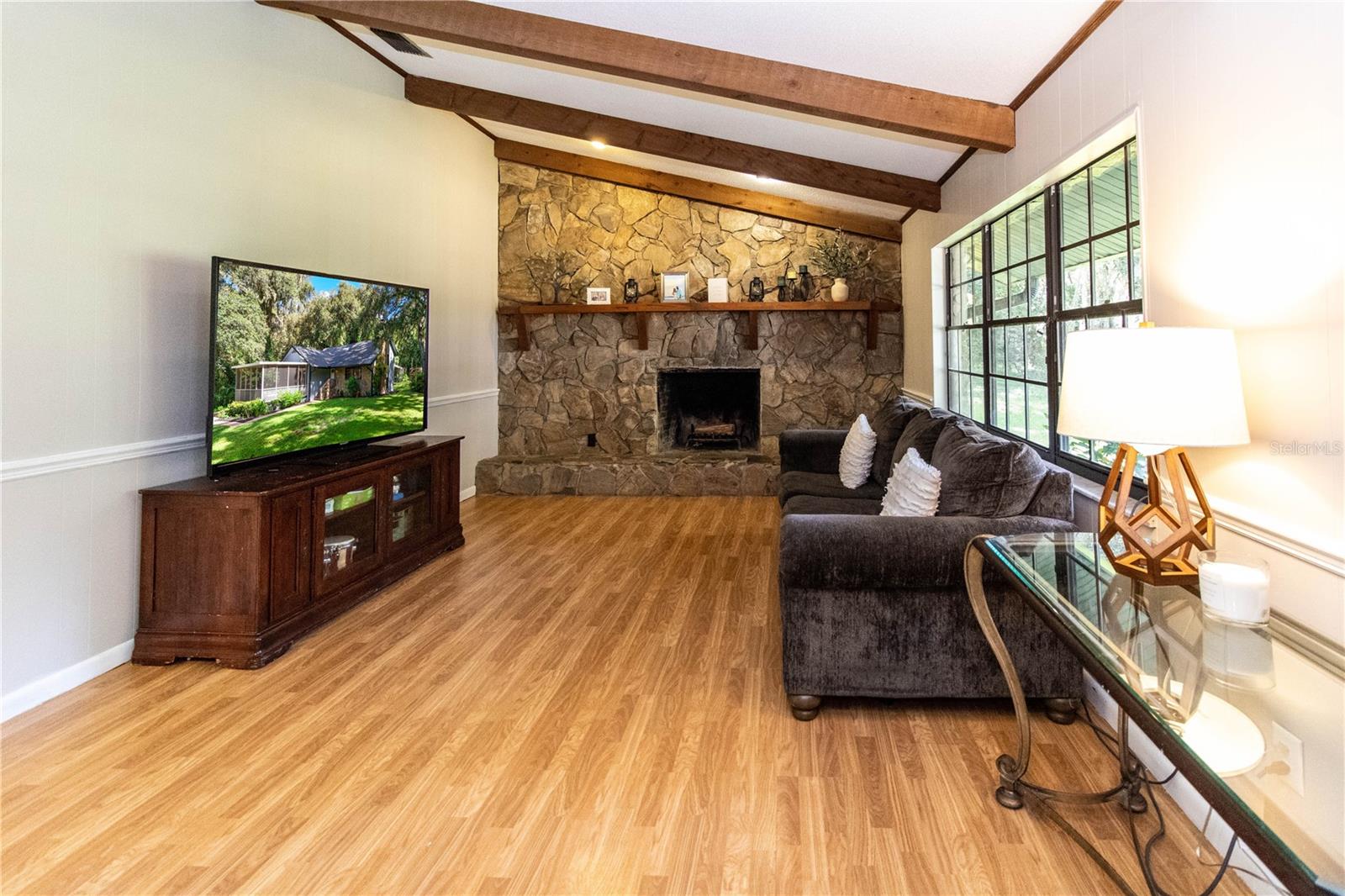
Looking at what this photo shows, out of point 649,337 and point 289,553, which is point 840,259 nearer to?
point 649,337

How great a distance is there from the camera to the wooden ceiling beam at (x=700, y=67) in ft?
11.3

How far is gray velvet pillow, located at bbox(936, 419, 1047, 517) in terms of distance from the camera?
249 cm

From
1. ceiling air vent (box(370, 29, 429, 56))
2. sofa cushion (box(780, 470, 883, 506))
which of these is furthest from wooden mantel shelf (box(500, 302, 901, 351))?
ceiling air vent (box(370, 29, 429, 56))

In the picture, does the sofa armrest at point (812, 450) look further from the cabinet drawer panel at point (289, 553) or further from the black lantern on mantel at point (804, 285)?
the cabinet drawer panel at point (289, 553)

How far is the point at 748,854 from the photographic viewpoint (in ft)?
5.58

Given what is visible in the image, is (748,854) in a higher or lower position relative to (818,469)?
lower

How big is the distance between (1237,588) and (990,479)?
1194 mm

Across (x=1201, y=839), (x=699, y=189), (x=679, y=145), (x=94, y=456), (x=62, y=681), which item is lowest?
(x=1201, y=839)

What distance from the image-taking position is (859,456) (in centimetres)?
428

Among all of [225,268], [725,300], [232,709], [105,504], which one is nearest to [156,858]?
[232,709]

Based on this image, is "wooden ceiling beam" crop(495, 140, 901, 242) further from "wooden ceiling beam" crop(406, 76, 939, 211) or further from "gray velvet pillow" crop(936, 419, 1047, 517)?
"gray velvet pillow" crop(936, 419, 1047, 517)

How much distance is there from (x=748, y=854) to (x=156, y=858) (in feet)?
4.49

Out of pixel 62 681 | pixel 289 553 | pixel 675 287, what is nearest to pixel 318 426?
pixel 289 553

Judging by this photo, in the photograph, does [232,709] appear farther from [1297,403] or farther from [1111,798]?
[1297,403]
